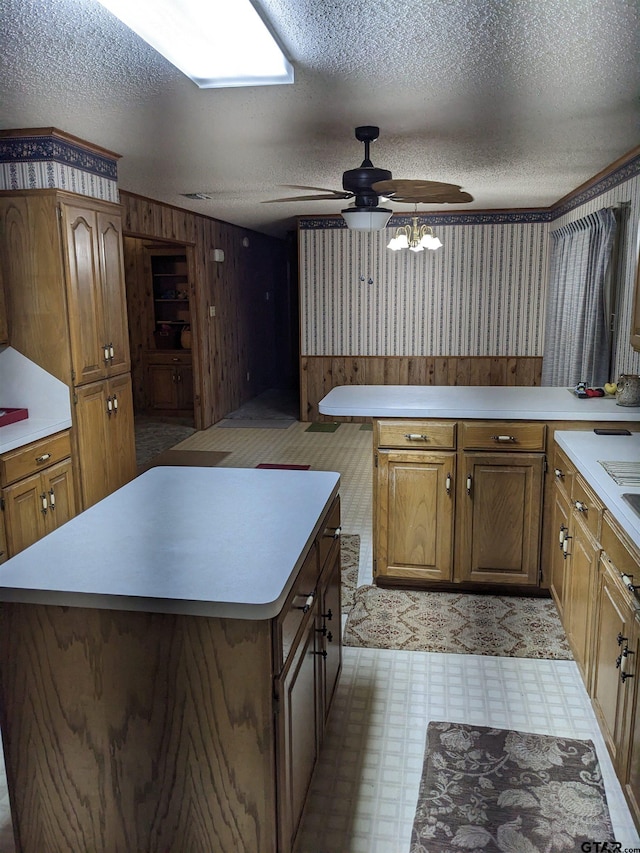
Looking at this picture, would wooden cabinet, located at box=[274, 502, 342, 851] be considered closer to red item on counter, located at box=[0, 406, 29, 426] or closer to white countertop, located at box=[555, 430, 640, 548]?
white countertop, located at box=[555, 430, 640, 548]

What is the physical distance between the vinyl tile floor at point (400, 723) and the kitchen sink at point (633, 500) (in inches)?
33.5

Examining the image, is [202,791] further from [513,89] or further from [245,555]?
[513,89]

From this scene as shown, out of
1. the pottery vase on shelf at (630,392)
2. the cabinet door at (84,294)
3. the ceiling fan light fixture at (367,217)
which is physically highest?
the ceiling fan light fixture at (367,217)

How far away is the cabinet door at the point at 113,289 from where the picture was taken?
4145mm

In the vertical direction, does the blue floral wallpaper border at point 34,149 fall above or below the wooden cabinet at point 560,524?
above

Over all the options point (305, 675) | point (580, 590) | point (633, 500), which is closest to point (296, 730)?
point (305, 675)

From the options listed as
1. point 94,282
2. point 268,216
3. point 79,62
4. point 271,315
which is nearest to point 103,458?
point 94,282

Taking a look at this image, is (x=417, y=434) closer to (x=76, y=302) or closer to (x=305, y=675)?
(x=305, y=675)

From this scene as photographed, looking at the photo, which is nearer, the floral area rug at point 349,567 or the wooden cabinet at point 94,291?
the floral area rug at point 349,567

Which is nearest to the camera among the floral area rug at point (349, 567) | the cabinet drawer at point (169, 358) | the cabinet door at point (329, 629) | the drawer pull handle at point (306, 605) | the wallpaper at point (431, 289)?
the drawer pull handle at point (306, 605)

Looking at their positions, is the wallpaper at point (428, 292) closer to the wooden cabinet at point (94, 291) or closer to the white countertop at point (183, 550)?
the wooden cabinet at point (94, 291)

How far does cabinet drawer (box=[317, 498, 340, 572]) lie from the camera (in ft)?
6.63

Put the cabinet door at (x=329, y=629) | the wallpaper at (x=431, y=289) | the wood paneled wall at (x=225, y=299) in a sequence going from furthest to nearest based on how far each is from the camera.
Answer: the wallpaper at (x=431, y=289) < the wood paneled wall at (x=225, y=299) < the cabinet door at (x=329, y=629)

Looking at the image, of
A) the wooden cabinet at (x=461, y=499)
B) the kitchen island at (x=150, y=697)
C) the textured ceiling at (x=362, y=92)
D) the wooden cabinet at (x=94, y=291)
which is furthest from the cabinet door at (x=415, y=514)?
the wooden cabinet at (x=94, y=291)
